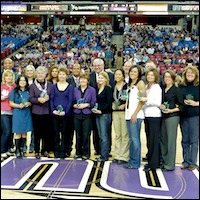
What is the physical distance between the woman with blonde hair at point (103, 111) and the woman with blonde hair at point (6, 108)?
2.24ft

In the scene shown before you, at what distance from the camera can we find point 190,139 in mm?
2533

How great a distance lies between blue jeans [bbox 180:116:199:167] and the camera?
246 centimetres

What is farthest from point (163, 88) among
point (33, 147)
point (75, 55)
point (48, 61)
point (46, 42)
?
point (46, 42)

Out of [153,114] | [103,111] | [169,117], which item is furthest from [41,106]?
[169,117]

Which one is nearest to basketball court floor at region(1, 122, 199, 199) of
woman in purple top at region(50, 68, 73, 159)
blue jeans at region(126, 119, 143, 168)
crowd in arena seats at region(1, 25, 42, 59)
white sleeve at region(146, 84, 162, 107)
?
blue jeans at region(126, 119, 143, 168)

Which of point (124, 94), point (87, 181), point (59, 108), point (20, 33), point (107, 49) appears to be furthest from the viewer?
point (20, 33)

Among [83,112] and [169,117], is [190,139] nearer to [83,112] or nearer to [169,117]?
[169,117]

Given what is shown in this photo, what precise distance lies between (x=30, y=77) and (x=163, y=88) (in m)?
1.10

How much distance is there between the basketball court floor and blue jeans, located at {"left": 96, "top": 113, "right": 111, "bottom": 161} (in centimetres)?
10

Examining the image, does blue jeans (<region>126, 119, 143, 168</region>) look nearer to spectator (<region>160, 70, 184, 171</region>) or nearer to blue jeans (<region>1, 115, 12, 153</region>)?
spectator (<region>160, 70, 184, 171</region>)

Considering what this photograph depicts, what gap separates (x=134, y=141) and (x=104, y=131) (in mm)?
328

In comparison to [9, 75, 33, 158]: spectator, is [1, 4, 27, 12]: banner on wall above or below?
above

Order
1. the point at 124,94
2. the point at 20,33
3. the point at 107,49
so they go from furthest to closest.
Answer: the point at 20,33 → the point at 107,49 → the point at 124,94

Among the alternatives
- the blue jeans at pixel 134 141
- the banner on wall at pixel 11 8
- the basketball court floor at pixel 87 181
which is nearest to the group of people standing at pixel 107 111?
the blue jeans at pixel 134 141
